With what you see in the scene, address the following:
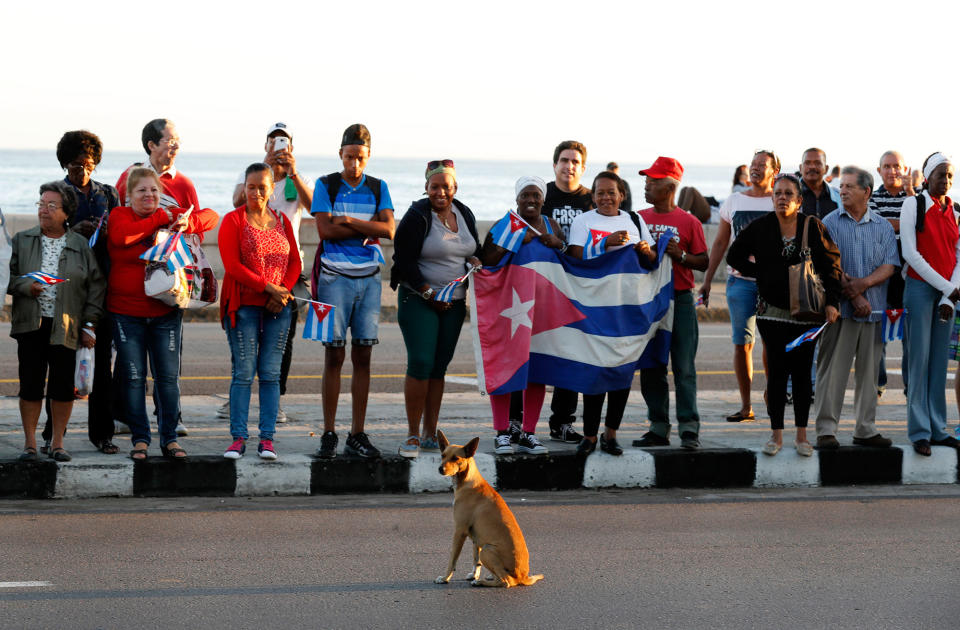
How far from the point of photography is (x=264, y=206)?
784 centimetres

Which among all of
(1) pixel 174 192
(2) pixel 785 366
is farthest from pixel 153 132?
(2) pixel 785 366

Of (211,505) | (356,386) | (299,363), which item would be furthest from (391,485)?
(299,363)

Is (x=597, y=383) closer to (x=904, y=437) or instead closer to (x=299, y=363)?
(x=904, y=437)

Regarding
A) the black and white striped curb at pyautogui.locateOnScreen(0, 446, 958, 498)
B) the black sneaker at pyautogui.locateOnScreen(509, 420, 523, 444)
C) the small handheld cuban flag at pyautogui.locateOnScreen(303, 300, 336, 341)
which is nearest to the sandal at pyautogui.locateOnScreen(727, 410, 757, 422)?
the black and white striped curb at pyautogui.locateOnScreen(0, 446, 958, 498)

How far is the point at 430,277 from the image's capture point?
316 inches

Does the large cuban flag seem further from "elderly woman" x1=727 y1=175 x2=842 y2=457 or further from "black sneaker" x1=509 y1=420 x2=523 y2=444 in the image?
"elderly woman" x1=727 y1=175 x2=842 y2=457

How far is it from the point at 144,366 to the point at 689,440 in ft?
11.6

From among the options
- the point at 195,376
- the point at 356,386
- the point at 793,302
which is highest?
the point at 793,302

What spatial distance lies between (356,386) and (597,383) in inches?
62.4

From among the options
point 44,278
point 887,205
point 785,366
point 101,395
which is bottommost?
point 101,395

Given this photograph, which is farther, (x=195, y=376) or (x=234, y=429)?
(x=195, y=376)

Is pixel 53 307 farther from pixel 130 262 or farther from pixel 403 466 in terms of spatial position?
pixel 403 466

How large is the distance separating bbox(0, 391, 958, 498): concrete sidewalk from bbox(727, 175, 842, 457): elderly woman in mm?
291

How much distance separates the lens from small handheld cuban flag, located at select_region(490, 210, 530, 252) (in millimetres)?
8273
